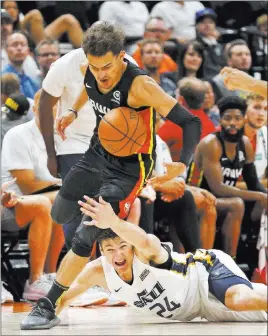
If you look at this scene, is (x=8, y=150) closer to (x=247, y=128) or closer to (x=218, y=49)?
(x=247, y=128)

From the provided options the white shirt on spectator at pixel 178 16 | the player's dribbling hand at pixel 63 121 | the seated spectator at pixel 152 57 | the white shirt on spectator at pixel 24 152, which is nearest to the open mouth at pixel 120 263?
the player's dribbling hand at pixel 63 121

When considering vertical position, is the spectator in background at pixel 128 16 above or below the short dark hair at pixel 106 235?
above

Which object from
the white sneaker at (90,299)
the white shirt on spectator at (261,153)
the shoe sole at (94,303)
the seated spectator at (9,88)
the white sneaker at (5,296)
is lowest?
the white sneaker at (5,296)

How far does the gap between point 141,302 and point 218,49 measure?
4.29 m

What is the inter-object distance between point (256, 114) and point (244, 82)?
9.40ft

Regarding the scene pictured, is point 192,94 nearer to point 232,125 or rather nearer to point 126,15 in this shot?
point 232,125

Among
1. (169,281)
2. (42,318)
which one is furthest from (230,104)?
(42,318)

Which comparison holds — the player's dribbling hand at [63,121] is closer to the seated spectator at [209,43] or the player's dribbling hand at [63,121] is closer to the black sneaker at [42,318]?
the black sneaker at [42,318]

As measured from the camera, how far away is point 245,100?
6609 millimetres

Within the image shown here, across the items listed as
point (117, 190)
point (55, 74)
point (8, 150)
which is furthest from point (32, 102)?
point (117, 190)

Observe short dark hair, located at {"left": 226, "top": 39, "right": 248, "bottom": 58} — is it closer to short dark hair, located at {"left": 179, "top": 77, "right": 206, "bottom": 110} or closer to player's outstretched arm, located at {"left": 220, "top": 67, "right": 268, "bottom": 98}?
short dark hair, located at {"left": 179, "top": 77, "right": 206, "bottom": 110}

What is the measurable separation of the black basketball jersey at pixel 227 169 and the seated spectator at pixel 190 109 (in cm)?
16

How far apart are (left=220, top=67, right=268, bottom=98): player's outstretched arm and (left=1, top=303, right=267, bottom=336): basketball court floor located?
1.06m

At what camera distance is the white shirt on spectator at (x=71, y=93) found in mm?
5027
